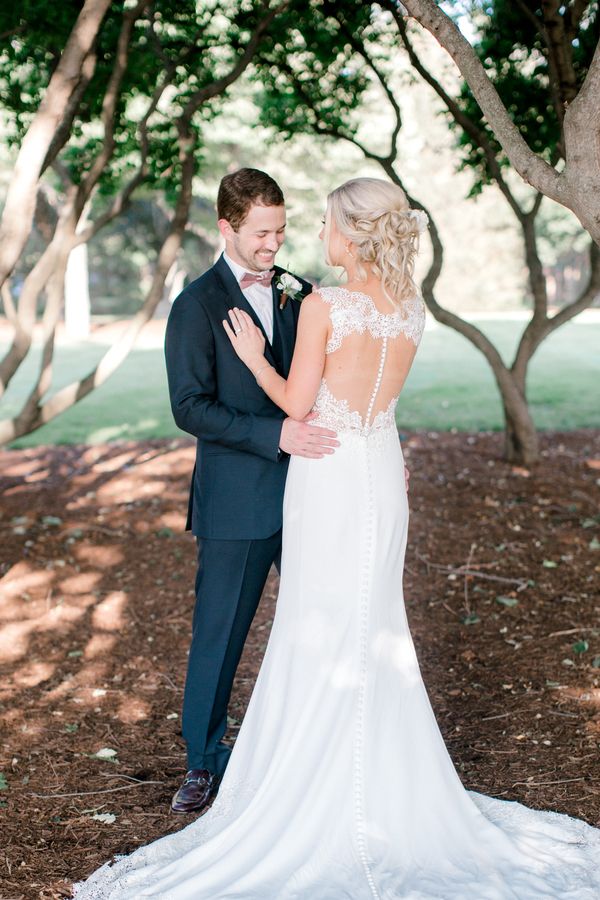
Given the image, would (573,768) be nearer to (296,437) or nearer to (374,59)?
(296,437)

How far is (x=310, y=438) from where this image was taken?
3213mm

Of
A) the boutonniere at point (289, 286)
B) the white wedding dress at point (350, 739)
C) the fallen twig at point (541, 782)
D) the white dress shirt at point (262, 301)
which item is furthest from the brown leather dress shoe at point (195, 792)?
the boutonniere at point (289, 286)

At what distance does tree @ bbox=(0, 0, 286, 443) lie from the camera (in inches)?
248

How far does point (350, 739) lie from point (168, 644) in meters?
2.44

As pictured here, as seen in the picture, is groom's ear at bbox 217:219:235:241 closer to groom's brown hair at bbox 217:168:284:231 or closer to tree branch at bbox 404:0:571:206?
groom's brown hair at bbox 217:168:284:231

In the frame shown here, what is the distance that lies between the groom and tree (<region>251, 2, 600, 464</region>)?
3.68 meters

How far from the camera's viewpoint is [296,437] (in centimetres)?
324

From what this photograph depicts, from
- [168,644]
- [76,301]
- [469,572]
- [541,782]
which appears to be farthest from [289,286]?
[76,301]

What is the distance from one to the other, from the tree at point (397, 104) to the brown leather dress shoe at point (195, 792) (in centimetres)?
456

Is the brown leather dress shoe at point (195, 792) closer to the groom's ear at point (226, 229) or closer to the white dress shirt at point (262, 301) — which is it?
the white dress shirt at point (262, 301)

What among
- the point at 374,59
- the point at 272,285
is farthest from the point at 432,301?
the point at 272,285

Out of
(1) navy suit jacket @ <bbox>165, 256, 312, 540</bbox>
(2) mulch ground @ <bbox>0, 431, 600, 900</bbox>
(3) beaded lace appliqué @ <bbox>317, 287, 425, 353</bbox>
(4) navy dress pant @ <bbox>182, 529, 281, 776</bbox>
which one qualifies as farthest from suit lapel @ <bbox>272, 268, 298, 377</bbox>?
(2) mulch ground @ <bbox>0, 431, 600, 900</bbox>

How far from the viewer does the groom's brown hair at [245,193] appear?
332 centimetres

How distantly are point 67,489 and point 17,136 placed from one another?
3.13 metres
